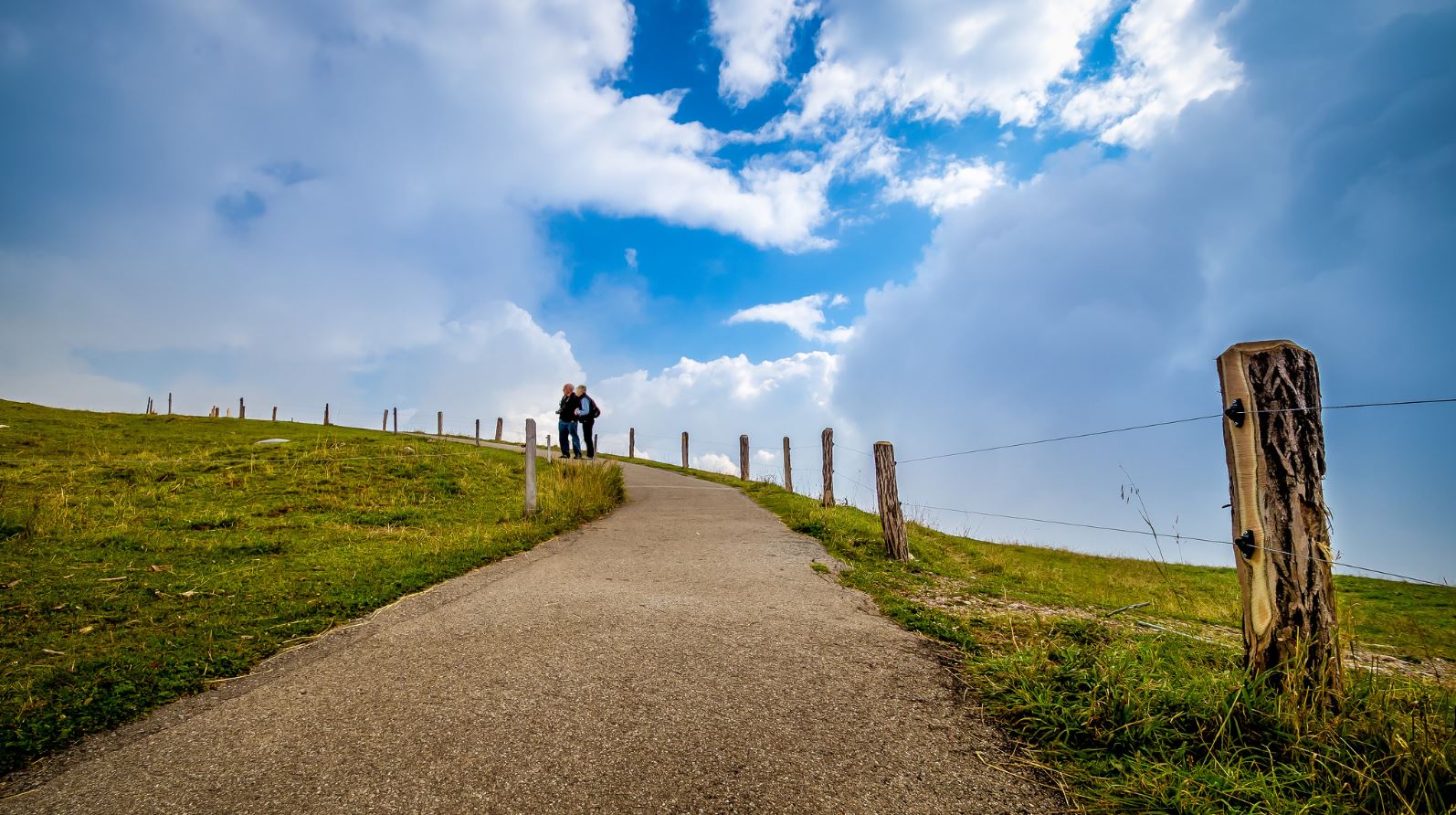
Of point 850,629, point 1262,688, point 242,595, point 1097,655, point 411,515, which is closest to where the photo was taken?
point 1262,688

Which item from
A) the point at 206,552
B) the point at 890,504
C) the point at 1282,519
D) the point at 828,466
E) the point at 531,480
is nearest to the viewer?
the point at 1282,519

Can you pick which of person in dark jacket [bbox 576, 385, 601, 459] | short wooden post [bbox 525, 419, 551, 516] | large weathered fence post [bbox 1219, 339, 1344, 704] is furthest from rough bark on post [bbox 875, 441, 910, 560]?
person in dark jacket [bbox 576, 385, 601, 459]

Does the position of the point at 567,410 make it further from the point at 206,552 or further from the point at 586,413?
the point at 206,552

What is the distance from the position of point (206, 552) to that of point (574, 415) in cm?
1106

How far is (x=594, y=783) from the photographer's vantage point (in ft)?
8.83

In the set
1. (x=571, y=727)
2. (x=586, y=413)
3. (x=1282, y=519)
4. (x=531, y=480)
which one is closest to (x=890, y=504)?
(x=1282, y=519)

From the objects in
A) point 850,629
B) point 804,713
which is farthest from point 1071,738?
point 850,629

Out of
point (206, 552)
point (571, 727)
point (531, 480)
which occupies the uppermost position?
point (531, 480)

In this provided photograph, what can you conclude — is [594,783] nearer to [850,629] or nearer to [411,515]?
[850,629]

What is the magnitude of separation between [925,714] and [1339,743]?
1.83m

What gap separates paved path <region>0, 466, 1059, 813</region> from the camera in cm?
265

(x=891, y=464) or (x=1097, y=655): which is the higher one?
(x=891, y=464)

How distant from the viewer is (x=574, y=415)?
18.2 metres

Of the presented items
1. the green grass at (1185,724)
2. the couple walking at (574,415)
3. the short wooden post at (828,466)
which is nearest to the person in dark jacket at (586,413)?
the couple walking at (574,415)
